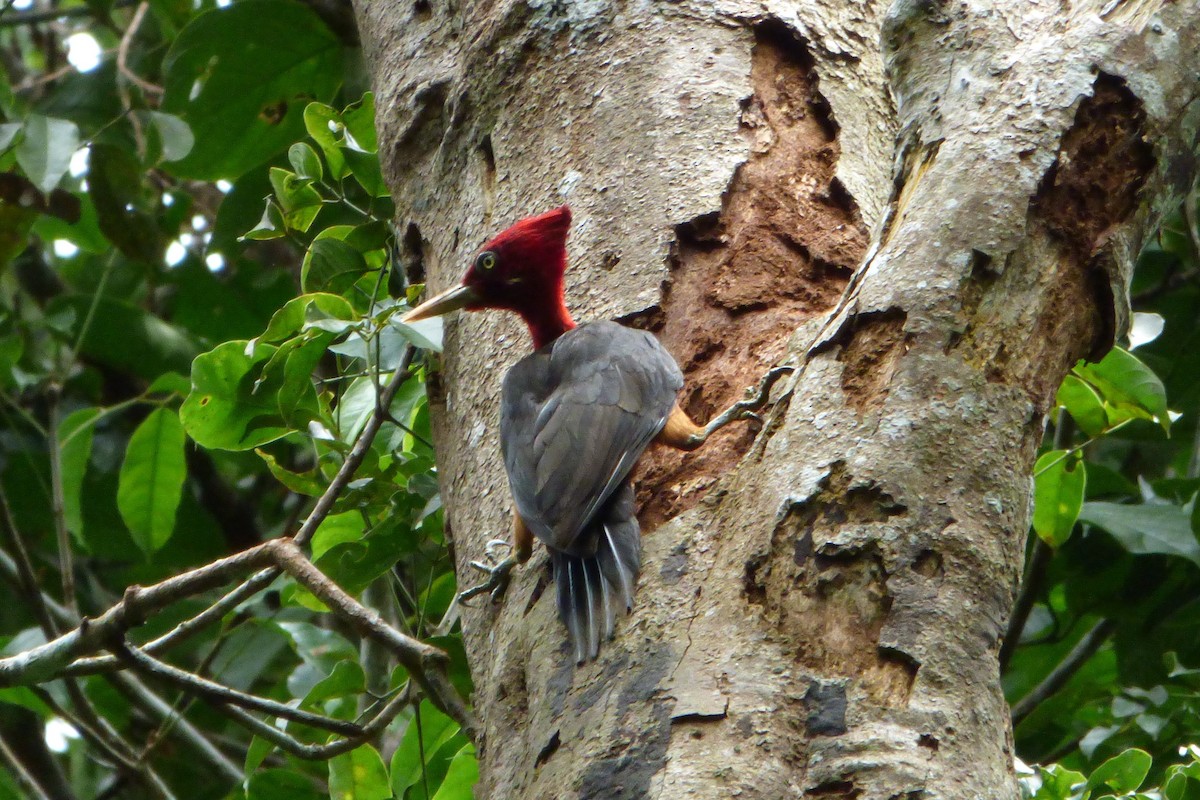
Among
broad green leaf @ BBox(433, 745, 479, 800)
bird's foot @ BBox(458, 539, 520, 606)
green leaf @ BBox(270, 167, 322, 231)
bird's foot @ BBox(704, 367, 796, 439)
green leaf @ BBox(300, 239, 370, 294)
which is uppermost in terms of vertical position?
green leaf @ BBox(270, 167, 322, 231)

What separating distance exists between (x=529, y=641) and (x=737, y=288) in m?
0.81

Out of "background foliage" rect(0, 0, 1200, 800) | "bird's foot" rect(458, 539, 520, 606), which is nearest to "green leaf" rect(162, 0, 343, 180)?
"background foliage" rect(0, 0, 1200, 800)

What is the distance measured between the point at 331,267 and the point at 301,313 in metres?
0.31

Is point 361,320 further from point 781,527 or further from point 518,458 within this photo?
point 781,527

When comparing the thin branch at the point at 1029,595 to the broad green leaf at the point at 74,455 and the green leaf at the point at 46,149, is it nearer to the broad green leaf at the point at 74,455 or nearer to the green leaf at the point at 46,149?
the broad green leaf at the point at 74,455

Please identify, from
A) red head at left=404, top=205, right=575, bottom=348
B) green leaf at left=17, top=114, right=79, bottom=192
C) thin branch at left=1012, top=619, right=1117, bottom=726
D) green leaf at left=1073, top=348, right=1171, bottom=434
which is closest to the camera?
red head at left=404, top=205, right=575, bottom=348

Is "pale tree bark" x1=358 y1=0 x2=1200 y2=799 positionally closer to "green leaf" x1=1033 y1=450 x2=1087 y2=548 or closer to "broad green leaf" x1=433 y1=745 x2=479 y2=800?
"broad green leaf" x1=433 y1=745 x2=479 y2=800

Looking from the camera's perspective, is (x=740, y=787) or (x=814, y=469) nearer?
(x=740, y=787)

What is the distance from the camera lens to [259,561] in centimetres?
217

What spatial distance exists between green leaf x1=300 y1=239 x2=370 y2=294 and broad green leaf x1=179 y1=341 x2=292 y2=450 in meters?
0.30

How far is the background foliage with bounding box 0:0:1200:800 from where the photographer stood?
111 inches

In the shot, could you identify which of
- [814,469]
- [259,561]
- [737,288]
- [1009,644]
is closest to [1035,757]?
[1009,644]

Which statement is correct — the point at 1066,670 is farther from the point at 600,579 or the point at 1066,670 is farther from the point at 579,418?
the point at 600,579

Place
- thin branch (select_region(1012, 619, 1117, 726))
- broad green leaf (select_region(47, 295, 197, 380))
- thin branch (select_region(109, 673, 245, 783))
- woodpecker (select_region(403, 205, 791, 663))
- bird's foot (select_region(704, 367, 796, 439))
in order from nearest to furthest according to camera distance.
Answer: woodpecker (select_region(403, 205, 791, 663)) < bird's foot (select_region(704, 367, 796, 439)) < thin branch (select_region(1012, 619, 1117, 726)) < thin branch (select_region(109, 673, 245, 783)) < broad green leaf (select_region(47, 295, 197, 380))
